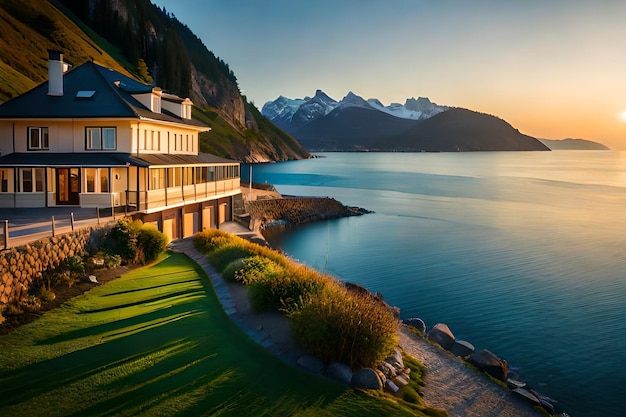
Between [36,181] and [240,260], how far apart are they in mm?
17555

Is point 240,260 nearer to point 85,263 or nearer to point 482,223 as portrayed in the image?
point 85,263

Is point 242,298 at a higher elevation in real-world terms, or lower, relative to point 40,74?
lower

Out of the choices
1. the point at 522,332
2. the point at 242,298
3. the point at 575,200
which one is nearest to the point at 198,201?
the point at 242,298

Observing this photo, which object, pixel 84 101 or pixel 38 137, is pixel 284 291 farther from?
pixel 38 137

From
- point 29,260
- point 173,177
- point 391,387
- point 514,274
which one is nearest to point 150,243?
point 29,260

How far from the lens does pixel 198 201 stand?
38625 millimetres

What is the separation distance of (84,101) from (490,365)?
29.7 metres

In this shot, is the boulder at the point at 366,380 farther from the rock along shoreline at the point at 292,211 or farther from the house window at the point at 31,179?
the rock along shoreline at the point at 292,211

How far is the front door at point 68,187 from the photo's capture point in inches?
1266

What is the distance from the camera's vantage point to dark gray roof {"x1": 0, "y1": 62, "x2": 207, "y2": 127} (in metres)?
32.7

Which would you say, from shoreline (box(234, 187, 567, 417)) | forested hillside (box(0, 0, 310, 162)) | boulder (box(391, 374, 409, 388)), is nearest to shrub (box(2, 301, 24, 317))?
boulder (box(391, 374, 409, 388))

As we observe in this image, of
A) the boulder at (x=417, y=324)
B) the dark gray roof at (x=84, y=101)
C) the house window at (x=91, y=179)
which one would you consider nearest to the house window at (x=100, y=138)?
the dark gray roof at (x=84, y=101)

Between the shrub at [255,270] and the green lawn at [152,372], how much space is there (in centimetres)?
356

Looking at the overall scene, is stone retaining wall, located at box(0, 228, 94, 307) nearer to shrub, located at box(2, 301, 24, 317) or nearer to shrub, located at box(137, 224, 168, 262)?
shrub, located at box(2, 301, 24, 317)
